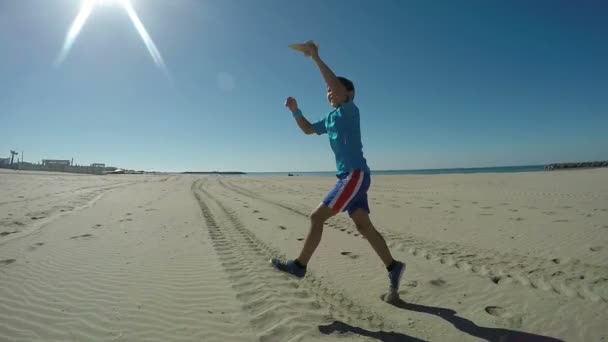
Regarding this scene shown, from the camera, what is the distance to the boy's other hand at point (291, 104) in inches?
135

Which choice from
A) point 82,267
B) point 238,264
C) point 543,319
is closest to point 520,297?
point 543,319

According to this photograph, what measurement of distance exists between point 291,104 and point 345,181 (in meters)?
1.21

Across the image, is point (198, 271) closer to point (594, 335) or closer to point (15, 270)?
point (15, 270)

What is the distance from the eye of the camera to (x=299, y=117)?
3420mm

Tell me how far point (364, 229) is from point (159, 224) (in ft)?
18.7

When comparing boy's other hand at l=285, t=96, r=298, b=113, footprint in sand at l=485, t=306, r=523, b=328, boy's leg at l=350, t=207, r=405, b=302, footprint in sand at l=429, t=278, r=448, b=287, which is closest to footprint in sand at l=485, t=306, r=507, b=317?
footprint in sand at l=485, t=306, r=523, b=328

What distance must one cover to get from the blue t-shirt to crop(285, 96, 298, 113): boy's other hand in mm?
673

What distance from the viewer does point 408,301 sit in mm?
3041

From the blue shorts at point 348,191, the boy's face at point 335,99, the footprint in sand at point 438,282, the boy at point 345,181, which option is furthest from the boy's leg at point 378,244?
the boy's face at point 335,99

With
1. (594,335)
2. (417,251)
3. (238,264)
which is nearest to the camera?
(594,335)

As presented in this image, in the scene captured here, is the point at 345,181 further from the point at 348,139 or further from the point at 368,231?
the point at 368,231

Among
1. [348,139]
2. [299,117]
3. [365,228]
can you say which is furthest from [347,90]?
[365,228]

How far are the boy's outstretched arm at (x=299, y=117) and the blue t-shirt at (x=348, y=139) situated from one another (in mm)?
496

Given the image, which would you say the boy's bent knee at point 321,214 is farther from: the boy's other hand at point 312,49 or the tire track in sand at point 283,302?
the boy's other hand at point 312,49
